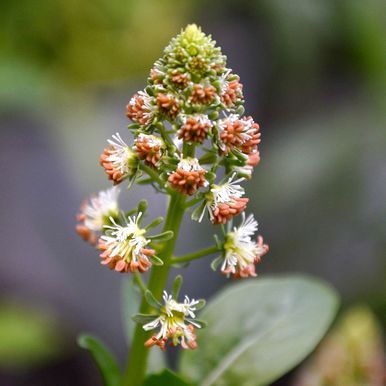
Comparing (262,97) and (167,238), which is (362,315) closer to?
(167,238)

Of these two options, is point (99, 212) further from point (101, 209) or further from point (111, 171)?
point (111, 171)

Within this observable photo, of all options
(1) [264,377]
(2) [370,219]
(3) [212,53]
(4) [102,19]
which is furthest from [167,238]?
(4) [102,19]

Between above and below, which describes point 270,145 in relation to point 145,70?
below

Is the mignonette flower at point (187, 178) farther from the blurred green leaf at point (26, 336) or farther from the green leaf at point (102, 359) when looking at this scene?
the blurred green leaf at point (26, 336)

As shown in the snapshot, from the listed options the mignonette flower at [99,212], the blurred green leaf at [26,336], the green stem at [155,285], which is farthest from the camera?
the blurred green leaf at [26,336]

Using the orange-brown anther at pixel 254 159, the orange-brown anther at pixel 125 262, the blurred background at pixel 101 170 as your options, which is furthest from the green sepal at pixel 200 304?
the blurred background at pixel 101 170
